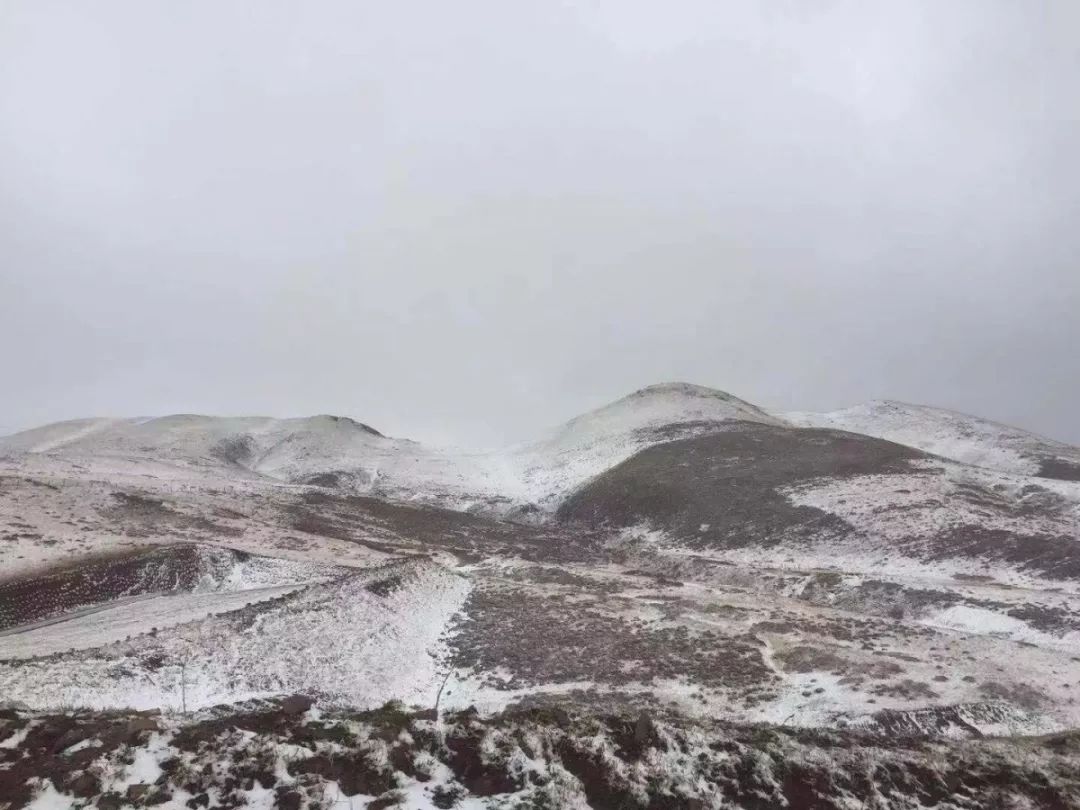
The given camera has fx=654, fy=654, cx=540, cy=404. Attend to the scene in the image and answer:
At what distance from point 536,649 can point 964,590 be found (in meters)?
21.4

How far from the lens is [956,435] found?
98438mm

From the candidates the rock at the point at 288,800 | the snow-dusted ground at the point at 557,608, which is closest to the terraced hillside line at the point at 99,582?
the snow-dusted ground at the point at 557,608

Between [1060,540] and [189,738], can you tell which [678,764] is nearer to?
[189,738]

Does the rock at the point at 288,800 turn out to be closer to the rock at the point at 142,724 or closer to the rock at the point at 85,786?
the rock at the point at 85,786

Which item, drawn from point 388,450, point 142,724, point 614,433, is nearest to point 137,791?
point 142,724

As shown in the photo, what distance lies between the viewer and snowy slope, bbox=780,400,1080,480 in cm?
7762

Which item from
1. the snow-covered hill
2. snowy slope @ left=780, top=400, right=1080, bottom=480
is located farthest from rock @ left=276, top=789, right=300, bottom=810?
snowy slope @ left=780, top=400, right=1080, bottom=480

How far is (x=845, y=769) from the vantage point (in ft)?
33.8

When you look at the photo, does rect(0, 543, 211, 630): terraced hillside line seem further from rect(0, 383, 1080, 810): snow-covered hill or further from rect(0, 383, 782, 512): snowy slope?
rect(0, 383, 782, 512): snowy slope

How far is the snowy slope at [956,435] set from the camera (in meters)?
77.6

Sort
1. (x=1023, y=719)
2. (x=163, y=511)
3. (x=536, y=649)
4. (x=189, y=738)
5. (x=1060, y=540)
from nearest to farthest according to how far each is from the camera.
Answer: (x=189, y=738)
(x=1023, y=719)
(x=536, y=649)
(x=1060, y=540)
(x=163, y=511)

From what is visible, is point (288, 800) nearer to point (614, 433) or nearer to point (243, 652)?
point (243, 652)

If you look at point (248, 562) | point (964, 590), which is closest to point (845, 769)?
point (964, 590)

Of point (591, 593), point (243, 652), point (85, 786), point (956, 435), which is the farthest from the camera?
point (956, 435)
